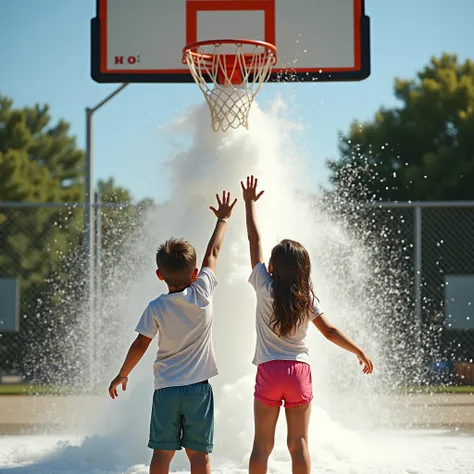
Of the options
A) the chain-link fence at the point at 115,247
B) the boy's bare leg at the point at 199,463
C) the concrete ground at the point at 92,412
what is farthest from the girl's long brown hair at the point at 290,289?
the chain-link fence at the point at 115,247

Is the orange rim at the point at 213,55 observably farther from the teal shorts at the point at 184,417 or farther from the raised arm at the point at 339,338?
the teal shorts at the point at 184,417

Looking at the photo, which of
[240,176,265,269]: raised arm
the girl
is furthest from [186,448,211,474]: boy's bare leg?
[240,176,265,269]: raised arm

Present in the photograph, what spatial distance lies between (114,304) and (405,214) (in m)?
3.98

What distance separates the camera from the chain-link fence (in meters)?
10.6

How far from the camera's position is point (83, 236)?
1070 cm

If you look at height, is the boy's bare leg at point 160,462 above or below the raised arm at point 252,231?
below

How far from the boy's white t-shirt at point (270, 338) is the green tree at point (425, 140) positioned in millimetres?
15535

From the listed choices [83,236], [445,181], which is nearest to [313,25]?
[83,236]

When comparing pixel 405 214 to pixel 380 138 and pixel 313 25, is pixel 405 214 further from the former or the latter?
pixel 380 138

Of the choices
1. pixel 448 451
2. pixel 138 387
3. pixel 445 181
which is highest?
pixel 445 181

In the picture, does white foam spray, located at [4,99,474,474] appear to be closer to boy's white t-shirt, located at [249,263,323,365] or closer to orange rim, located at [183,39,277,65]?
orange rim, located at [183,39,277,65]

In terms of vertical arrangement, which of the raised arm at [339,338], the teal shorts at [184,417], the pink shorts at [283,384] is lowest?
the teal shorts at [184,417]

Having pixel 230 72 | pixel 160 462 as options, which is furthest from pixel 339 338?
pixel 230 72

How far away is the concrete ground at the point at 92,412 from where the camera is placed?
298 inches
